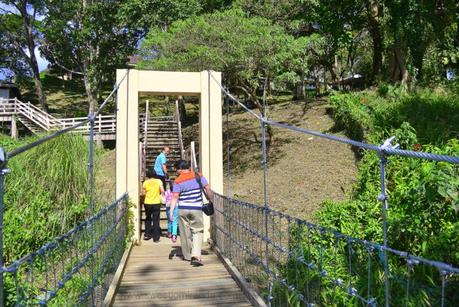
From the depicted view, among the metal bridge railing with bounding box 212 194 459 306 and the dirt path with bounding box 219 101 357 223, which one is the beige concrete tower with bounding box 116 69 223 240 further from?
the dirt path with bounding box 219 101 357 223

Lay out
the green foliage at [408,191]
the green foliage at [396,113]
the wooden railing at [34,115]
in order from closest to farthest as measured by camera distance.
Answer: the green foliage at [408,191], the green foliage at [396,113], the wooden railing at [34,115]

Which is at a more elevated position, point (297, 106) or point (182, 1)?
point (182, 1)

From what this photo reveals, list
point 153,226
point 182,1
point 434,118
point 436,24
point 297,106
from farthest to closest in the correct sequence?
point 182,1 < point 297,106 < point 436,24 < point 434,118 < point 153,226

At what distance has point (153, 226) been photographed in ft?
22.7

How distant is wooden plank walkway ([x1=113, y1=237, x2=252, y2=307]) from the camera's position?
13.8ft

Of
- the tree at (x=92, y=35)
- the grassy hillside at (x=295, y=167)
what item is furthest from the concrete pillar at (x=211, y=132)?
the tree at (x=92, y=35)

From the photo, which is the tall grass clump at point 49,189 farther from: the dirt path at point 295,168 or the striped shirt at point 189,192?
the dirt path at point 295,168

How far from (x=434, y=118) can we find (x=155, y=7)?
11.5 metres

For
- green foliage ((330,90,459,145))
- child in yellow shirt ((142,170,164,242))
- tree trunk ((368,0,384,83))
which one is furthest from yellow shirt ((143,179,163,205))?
tree trunk ((368,0,384,83))

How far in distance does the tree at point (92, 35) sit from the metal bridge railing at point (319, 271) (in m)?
15.9

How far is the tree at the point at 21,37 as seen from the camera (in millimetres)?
21516

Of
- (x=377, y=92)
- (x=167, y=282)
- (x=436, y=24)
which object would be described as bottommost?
(x=167, y=282)

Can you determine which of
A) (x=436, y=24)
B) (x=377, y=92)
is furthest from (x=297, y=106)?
(x=436, y=24)

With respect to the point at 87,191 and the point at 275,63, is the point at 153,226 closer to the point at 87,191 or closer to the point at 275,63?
the point at 87,191
